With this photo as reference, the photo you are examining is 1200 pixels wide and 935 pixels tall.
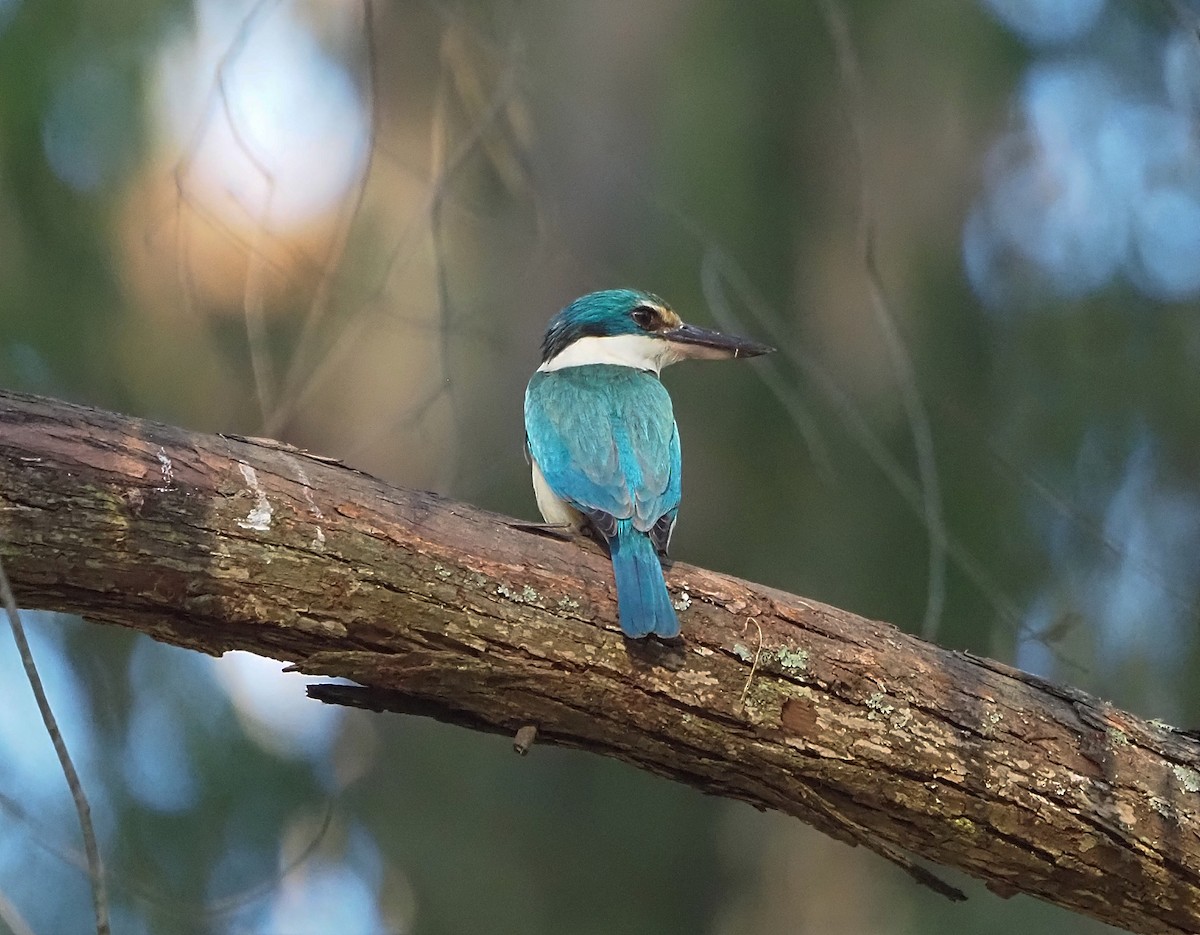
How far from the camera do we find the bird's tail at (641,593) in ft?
7.12

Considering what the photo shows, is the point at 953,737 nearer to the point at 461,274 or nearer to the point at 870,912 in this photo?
the point at 870,912

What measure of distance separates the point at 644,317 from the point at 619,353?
0.15 meters

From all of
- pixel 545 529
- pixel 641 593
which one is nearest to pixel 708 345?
pixel 545 529

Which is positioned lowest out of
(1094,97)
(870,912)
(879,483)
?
(870,912)

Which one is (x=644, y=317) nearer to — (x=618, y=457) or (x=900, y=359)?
(x=618, y=457)

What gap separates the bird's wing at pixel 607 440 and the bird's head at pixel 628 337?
139mm

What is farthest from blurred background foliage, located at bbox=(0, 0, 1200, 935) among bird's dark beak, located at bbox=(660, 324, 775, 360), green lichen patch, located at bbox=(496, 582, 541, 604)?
green lichen patch, located at bbox=(496, 582, 541, 604)

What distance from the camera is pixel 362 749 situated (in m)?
3.82

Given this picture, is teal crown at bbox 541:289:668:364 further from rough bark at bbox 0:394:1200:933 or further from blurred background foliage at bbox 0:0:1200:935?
rough bark at bbox 0:394:1200:933

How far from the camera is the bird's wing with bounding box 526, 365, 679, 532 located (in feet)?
9.41

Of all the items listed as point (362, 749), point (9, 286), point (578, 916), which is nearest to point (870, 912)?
point (578, 916)

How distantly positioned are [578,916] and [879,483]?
1.42m

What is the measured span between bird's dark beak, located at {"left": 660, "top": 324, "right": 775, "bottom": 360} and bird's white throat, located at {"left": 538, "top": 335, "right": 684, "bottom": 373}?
3 cm

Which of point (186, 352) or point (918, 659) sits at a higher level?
point (186, 352)
